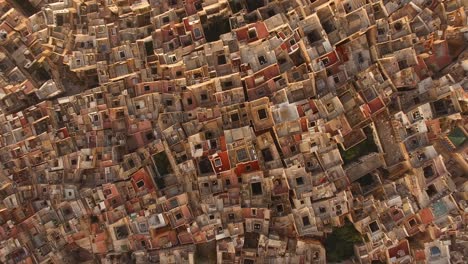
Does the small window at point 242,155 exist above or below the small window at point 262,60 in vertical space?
below

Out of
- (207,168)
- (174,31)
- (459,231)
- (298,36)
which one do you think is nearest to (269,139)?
(207,168)

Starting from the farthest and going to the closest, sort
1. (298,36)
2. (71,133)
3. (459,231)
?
(71,133) < (298,36) < (459,231)

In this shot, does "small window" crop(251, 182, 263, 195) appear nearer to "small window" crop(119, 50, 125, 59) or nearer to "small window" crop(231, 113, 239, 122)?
"small window" crop(231, 113, 239, 122)

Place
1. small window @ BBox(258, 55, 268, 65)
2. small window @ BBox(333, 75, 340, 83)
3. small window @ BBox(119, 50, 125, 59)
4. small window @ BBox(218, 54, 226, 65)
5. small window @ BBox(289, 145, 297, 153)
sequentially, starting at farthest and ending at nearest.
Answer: small window @ BBox(119, 50, 125, 59)
small window @ BBox(218, 54, 226, 65)
small window @ BBox(258, 55, 268, 65)
small window @ BBox(333, 75, 340, 83)
small window @ BBox(289, 145, 297, 153)

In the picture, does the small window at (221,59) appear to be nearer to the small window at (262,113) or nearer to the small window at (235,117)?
the small window at (235,117)

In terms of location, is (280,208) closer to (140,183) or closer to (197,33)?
(140,183)

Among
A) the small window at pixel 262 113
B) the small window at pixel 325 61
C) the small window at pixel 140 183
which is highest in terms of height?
the small window at pixel 325 61

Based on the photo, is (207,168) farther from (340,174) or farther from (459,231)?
(459,231)

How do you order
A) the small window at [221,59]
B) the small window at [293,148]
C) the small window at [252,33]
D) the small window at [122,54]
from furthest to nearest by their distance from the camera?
the small window at [122,54]
the small window at [221,59]
the small window at [252,33]
the small window at [293,148]

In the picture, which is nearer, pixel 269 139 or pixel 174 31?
pixel 269 139

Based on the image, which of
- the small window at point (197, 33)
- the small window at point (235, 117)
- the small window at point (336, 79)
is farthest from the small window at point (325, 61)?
the small window at point (197, 33)

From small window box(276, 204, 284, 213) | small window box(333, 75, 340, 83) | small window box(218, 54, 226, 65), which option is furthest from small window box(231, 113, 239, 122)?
small window box(333, 75, 340, 83)
